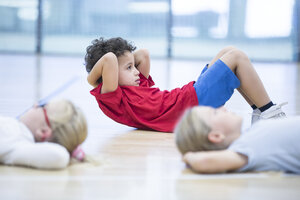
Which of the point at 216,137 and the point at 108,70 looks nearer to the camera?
the point at 216,137

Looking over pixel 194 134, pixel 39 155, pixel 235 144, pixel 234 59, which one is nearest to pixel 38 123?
pixel 39 155

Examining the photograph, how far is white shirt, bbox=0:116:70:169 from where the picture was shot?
1499 millimetres

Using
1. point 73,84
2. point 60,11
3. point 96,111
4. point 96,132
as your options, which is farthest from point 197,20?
point 96,132

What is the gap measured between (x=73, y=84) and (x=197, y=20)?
177 inches

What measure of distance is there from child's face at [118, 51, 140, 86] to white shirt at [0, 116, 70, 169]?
2.66 ft

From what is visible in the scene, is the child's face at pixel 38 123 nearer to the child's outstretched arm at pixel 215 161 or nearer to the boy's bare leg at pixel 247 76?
the child's outstretched arm at pixel 215 161

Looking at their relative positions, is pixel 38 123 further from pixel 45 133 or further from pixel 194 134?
pixel 194 134

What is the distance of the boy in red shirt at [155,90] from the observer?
7.26 ft

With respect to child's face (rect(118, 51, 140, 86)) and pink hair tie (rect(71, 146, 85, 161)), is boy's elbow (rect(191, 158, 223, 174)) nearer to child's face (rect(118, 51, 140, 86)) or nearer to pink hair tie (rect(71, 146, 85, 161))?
pink hair tie (rect(71, 146, 85, 161))

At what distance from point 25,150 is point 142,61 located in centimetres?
112

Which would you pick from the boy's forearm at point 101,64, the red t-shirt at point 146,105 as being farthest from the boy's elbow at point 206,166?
the boy's forearm at point 101,64

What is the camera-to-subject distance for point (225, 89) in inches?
88.1

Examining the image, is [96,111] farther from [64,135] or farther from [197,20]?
[197,20]

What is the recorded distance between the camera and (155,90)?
93.4 inches
